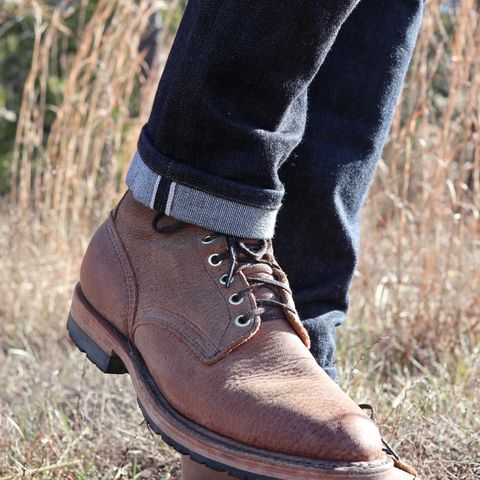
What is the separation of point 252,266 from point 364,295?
1261mm

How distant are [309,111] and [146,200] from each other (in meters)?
0.34

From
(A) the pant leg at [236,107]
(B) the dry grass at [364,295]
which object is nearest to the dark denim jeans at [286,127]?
(A) the pant leg at [236,107]

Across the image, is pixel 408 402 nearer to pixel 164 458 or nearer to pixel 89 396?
pixel 164 458

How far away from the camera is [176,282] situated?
127cm

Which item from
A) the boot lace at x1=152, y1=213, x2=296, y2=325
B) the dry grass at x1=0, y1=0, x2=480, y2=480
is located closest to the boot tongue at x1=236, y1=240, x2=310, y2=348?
the boot lace at x1=152, y1=213, x2=296, y2=325

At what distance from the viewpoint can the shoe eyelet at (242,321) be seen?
119cm

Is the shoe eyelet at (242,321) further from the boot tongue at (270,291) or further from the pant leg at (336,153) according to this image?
the pant leg at (336,153)

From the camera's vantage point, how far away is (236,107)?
1175mm

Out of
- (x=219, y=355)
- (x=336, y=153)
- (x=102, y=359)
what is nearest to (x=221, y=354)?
(x=219, y=355)

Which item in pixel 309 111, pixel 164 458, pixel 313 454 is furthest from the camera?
pixel 164 458

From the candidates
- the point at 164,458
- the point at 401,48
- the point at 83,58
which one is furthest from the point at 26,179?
the point at 401,48

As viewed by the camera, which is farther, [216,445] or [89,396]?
[89,396]

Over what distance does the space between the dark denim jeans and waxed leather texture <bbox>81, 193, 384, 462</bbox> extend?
8cm

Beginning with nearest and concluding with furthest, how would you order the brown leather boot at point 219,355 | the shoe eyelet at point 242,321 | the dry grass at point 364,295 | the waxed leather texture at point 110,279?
the brown leather boot at point 219,355 → the shoe eyelet at point 242,321 → the waxed leather texture at point 110,279 → the dry grass at point 364,295
